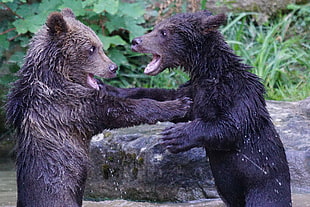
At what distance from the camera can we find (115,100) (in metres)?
5.86

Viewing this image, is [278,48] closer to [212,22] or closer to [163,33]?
[163,33]

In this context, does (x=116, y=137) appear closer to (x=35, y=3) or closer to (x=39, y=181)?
(x=39, y=181)

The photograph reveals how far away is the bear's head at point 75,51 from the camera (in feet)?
19.5

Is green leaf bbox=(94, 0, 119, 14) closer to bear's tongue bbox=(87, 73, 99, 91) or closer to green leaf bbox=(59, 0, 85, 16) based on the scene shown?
green leaf bbox=(59, 0, 85, 16)

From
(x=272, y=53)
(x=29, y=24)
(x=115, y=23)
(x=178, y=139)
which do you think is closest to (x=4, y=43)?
(x=29, y=24)

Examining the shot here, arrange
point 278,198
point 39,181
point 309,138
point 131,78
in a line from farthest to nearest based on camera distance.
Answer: point 131,78
point 309,138
point 278,198
point 39,181

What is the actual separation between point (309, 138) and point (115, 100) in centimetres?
287

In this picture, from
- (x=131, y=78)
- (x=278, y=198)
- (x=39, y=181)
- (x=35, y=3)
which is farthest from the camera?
(x=131, y=78)

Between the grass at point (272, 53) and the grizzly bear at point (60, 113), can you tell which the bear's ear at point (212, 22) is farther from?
the grass at point (272, 53)

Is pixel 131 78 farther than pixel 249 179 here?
Yes

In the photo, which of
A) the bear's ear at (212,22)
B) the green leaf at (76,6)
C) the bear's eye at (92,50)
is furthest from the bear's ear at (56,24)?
the green leaf at (76,6)

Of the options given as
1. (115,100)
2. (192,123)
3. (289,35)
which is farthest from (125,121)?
(289,35)

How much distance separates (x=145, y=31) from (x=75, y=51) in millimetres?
4487

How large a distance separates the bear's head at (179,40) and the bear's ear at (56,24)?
938mm
